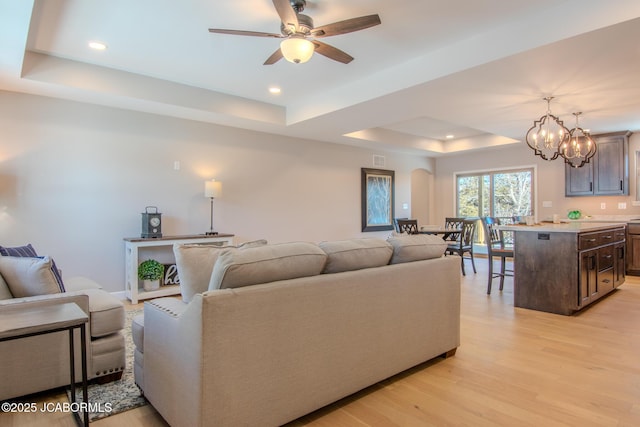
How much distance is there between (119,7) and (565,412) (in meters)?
4.03

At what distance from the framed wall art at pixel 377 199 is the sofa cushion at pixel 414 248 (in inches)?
188

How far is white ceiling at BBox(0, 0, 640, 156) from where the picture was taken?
110 inches

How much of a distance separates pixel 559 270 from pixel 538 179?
4.24m

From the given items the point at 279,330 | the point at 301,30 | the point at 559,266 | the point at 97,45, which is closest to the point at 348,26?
the point at 301,30

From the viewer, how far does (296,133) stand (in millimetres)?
6055

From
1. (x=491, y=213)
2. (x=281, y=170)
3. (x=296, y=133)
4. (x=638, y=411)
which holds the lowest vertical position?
(x=638, y=411)

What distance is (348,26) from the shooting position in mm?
2551

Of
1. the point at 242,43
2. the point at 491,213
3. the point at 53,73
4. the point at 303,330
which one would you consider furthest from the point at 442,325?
the point at 491,213

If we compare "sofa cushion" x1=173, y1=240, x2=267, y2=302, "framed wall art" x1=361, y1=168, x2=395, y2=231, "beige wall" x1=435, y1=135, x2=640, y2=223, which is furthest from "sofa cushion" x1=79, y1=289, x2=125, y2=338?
"beige wall" x1=435, y1=135, x2=640, y2=223

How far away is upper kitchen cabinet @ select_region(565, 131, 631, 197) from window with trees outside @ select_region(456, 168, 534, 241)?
1.01m

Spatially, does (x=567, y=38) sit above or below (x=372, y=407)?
above

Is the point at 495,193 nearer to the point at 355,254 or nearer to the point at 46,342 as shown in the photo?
the point at 355,254

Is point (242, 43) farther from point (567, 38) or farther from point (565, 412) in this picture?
point (565, 412)

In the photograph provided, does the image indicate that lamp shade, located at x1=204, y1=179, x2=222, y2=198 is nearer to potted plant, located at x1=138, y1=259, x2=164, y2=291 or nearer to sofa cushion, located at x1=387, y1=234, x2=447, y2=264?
potted plant, located at x1=138, y1=259, x2=164, y2=291
